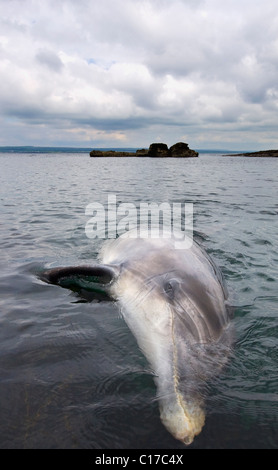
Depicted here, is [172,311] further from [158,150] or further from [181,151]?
[181,151]

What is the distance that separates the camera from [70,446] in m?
2.71

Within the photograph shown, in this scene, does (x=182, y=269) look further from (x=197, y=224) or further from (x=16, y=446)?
(x=197, y=224)

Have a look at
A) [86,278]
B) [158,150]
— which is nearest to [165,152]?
[158,150]

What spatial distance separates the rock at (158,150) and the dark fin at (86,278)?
135 metres

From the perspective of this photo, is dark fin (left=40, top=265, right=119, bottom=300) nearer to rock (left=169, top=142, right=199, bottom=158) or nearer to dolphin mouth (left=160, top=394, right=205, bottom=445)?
dolphin mouth (left=160, top=394, right=205, bottom=445)

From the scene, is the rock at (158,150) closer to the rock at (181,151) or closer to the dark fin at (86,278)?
the rock at (181,151)

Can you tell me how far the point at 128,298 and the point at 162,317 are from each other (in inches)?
39.0

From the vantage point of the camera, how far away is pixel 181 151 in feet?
463

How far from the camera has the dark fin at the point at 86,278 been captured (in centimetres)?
533

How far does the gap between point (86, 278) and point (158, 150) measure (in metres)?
135

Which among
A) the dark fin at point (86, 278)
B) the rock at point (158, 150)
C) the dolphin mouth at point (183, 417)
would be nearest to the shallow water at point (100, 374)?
the dolphin mouth at point (183, 417)

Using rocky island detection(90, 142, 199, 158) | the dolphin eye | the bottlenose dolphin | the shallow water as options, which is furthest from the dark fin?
rocky island detection(90, 142, 199, 158)

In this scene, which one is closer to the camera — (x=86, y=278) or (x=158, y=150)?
(x=86, y=278)
